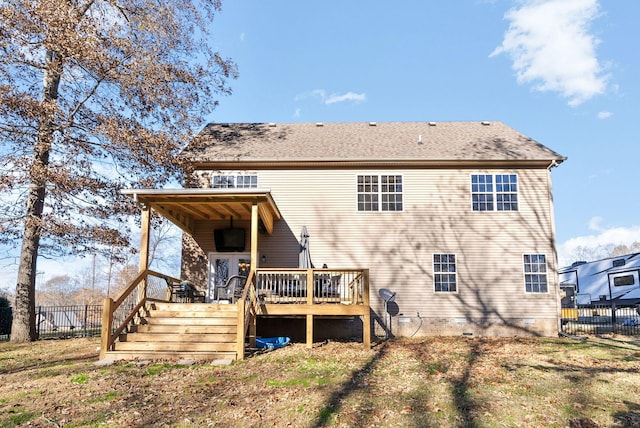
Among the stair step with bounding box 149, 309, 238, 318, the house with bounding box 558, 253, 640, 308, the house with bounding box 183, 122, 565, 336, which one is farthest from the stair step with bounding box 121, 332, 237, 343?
the house with bounding box 558, 253, 640, 308

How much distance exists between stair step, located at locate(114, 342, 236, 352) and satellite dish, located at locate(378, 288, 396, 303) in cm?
539

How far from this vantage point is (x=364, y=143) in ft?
49.6

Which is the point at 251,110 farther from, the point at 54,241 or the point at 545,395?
the point at 545,395

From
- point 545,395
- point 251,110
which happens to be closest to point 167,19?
point 251,110

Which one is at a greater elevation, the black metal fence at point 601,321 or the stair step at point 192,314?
the stair step at point 192,314

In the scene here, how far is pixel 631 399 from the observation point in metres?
6.43

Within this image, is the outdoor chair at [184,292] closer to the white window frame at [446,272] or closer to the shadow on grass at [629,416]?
the white window frame at [446,272]

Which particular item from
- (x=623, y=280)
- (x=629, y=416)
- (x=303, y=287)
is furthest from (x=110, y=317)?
(x=623, y=280)

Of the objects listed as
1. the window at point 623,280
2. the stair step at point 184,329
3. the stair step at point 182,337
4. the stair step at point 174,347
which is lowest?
the stair step at point 174,347

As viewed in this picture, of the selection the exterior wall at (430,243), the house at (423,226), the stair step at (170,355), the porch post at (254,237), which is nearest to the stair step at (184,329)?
the stair step at (170,355)

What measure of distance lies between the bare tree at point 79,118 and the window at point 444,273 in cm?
833

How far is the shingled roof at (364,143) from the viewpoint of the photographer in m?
13.8

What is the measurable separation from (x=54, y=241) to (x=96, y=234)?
4.13 feet

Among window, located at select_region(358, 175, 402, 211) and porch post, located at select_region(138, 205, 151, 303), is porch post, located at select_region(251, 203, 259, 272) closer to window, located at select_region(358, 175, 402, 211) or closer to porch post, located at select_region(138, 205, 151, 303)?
porch post, located at select_region(138, 205, 151, 303)
